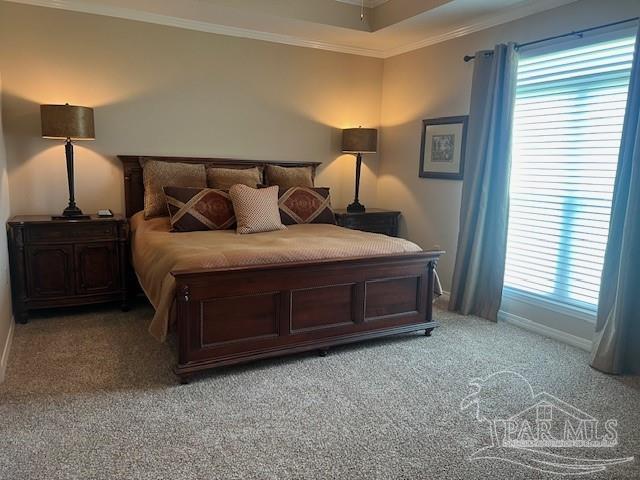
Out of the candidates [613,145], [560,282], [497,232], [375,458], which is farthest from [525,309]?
[375,458]

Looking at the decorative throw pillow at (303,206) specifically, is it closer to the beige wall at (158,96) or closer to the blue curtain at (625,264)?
the beige wall at (158,96)

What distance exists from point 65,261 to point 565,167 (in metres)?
3.91

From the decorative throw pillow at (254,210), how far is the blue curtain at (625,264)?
7.83 ft

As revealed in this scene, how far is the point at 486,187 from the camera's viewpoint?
156 inches

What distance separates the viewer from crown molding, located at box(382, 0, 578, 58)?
3.61m

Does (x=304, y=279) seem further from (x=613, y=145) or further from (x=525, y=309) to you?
(x=613, y=145)

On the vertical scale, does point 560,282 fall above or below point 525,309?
above

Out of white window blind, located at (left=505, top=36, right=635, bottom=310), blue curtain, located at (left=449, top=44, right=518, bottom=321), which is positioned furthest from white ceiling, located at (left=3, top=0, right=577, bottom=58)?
white window blind, located at (left=505, top=36, right=635, bottom=310)

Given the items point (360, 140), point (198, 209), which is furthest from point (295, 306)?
point (360, 140)

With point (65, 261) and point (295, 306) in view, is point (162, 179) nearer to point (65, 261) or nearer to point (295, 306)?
point (65, 261)

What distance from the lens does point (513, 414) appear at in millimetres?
2518

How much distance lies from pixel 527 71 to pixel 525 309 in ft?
6.21

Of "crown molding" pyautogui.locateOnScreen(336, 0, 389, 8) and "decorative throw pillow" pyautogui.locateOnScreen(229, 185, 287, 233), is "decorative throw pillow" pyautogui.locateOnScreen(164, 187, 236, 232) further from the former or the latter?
"crown molding" pyautogui.locateOnScreen(336, 0, 389, 8)

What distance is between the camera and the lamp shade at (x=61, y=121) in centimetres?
372
